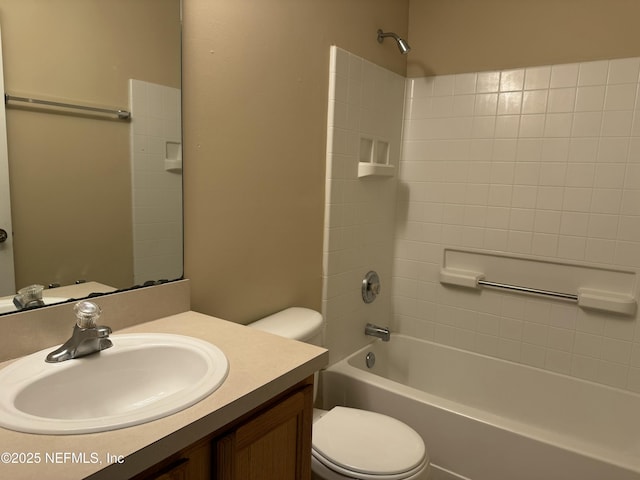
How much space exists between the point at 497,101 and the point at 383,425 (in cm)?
165

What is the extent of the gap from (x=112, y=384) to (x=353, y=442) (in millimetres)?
851

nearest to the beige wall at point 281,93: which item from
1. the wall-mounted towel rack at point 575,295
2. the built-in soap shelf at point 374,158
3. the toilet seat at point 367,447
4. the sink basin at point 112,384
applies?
the built-in soap shelf at point 374,158

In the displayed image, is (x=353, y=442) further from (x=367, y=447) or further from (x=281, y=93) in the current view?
(x=281, y=93)

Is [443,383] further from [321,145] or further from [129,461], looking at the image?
[129,461]

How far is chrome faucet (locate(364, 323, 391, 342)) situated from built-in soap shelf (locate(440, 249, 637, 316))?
43cm

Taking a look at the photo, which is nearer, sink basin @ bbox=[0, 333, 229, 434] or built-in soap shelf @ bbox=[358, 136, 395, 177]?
sink basin @ bbox=[0, 333, 229, 434]

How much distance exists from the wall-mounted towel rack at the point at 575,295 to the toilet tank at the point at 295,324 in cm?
98

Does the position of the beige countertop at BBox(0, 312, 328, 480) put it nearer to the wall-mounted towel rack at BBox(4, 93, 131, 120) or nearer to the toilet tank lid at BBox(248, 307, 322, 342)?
the toilet tank lid at BBox(248, 307, 322, 342)

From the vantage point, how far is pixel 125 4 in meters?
1.21

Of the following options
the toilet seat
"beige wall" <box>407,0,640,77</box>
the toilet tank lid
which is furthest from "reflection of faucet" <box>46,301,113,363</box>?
"beige wall" <box>407,0,640,77</box>

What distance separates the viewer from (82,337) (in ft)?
3.36

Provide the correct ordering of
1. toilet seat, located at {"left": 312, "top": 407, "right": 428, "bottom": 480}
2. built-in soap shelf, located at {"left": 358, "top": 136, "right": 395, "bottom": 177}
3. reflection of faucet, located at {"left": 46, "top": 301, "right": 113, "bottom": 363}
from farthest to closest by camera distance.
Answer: built-in soap shelf, located at {"left": 358, "top": 136, "right": 395, "bottom": 177}
toilet seat, located at {"left": 312, "top": 407, "right": 428, "bottom": 480}
reflection of faucet, located at {"left": 46, "top": 301, "right": 113, "bottom": 363}

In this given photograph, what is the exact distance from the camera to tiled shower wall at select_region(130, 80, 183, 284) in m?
1.27

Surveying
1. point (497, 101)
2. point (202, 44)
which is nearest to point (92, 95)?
point (202, 44)
